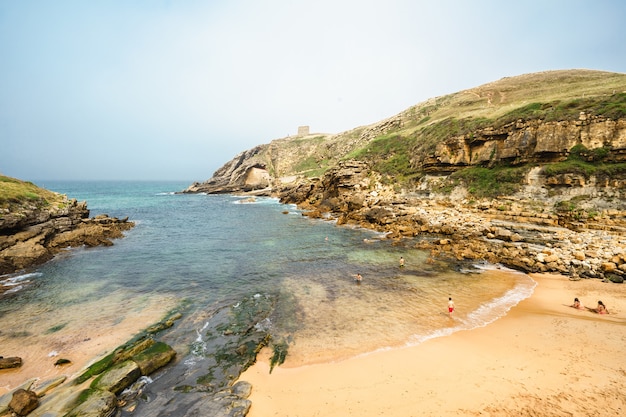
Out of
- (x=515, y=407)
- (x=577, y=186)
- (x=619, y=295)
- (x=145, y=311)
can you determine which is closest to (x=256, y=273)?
(x=145, y=311)

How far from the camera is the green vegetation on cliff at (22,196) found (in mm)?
24688

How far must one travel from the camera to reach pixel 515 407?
885 cm

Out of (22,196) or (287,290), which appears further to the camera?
(22,196)

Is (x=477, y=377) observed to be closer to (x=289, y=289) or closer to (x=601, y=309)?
(x=601, y=309)

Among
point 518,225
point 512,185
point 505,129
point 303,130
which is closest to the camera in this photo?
point 518,225

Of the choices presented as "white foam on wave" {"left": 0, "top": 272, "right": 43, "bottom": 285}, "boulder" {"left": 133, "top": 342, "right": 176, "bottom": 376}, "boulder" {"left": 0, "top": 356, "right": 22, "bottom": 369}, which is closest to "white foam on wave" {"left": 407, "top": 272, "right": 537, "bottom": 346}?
"boulder" {"left": 133, "top": 342, "right": 176, "bottom": 376}

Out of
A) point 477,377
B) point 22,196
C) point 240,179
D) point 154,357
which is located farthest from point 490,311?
point 240,179

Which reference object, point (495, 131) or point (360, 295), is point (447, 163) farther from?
point (360, 295)

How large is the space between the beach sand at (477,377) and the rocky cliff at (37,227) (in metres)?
24.8

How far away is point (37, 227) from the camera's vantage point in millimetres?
26891

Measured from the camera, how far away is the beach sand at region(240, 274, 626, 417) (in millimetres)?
9000

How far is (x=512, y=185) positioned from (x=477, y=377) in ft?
104

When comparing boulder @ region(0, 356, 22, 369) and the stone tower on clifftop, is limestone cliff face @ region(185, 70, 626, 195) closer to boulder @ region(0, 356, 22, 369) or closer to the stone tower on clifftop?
the stone tower on clifftop

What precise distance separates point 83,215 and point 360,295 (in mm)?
35576
